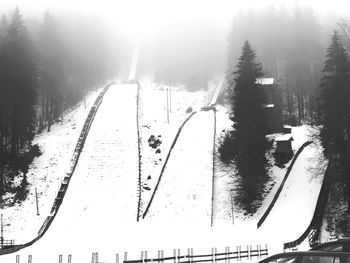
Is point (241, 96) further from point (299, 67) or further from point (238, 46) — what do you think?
point (238, 46)

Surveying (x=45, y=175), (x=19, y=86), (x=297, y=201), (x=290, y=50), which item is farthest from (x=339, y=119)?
(x=290, y=50)

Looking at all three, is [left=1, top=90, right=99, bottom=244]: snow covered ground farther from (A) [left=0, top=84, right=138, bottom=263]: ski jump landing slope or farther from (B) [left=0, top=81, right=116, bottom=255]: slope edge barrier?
(A) [left=0, top=84, right=138, bottom=263]: ski jump landing slope

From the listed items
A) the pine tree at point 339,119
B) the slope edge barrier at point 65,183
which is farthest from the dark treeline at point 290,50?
the slope edge barrier at point 65,183

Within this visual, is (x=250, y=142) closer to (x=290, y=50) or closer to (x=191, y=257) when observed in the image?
(x=191, y=257)

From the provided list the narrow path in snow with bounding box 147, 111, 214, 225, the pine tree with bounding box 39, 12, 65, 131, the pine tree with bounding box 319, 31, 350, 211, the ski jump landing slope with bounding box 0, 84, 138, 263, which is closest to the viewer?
the ski jump landing slope with bounding box 0, 84, 138, 263

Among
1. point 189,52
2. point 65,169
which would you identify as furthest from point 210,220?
point 189,52

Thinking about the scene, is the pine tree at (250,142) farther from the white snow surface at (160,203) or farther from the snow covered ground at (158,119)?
the snow covered ground at (158,119)

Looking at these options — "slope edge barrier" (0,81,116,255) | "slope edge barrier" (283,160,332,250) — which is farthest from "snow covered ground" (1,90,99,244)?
"slope edge barrier" (283,160,332,250)
